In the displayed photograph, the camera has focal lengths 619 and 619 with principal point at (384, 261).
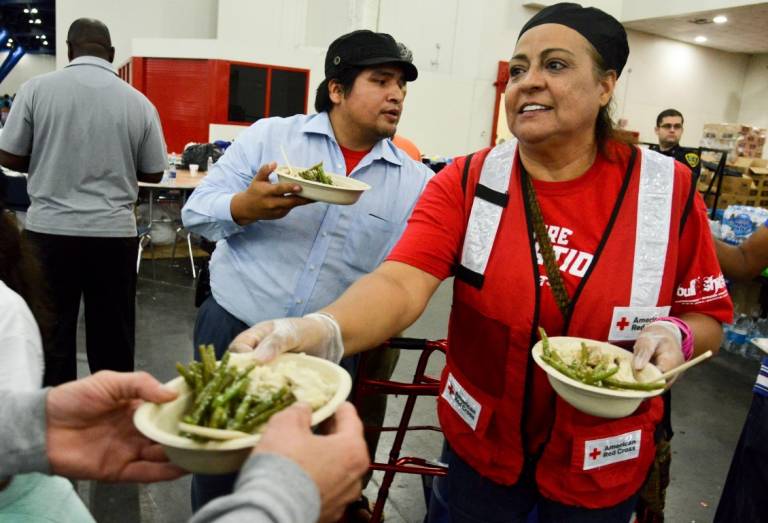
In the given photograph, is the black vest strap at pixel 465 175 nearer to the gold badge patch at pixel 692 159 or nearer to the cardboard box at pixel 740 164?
the gold badge patch at pixel 692 159

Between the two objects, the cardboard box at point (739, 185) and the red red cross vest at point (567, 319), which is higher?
the red red cross vest at point (567, 319)

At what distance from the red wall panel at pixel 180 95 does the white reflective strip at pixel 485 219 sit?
434 inches

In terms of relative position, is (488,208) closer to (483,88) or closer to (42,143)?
(42,143)

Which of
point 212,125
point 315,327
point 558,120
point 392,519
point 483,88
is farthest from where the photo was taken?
point 483,88

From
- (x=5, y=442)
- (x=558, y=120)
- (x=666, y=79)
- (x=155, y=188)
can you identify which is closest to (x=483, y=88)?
(x=666, y=79)

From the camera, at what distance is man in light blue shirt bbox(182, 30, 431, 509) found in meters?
2.18

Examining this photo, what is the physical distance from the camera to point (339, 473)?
2.80ft

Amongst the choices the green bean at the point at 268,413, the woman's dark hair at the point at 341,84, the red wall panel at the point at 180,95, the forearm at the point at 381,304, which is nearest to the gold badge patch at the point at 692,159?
the woman's dark hair at the point at 341,84

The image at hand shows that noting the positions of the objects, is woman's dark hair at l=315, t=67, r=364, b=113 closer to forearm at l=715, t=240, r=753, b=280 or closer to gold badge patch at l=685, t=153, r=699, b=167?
forearm at l=715, t=240, r=753, b=280

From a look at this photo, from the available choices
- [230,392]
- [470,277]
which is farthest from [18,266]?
[470,277]

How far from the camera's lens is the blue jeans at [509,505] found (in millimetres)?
1502

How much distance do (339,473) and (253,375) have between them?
292mm

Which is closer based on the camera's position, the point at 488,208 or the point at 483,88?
the point at 488,208

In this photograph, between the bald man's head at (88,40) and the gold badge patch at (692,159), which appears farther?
the gold badge patch at (692,159)
